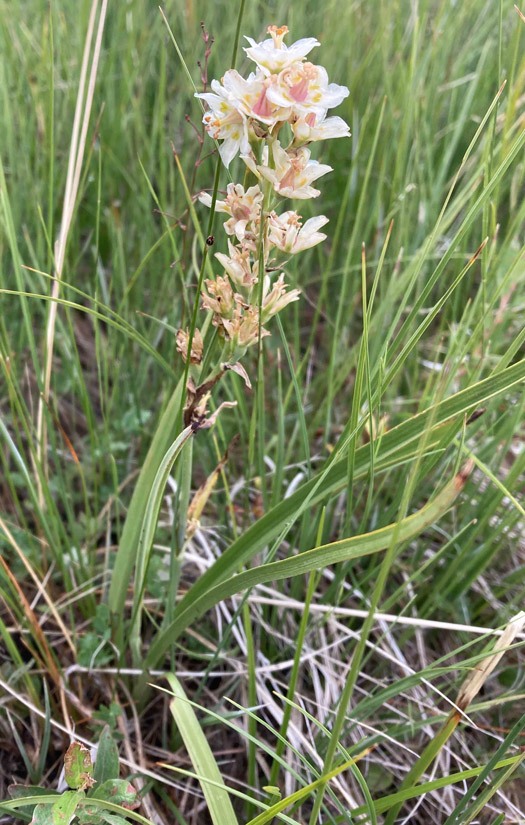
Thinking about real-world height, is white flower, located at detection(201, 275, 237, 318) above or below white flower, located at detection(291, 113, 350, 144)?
below

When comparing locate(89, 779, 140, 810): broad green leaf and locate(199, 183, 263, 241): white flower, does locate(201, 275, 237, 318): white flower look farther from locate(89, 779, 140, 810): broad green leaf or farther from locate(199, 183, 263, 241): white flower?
locate(89, 779, 140, 810): broad green leaf

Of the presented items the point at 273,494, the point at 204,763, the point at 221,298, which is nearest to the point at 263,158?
the point at 221,298

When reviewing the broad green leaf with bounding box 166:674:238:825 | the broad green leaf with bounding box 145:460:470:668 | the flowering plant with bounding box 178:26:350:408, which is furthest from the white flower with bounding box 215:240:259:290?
the broad green leaf with bounding box 166:674:238:825

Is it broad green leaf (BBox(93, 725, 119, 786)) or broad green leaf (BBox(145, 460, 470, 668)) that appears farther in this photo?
broad green leaf (BBox(93, 725, 119, 786))

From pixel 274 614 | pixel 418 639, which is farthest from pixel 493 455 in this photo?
pixel 274 614

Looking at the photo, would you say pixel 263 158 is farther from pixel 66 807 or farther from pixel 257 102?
pixel 66 807

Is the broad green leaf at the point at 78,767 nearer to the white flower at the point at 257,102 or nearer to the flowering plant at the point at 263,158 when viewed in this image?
the flowering plant at the point at 263,158
